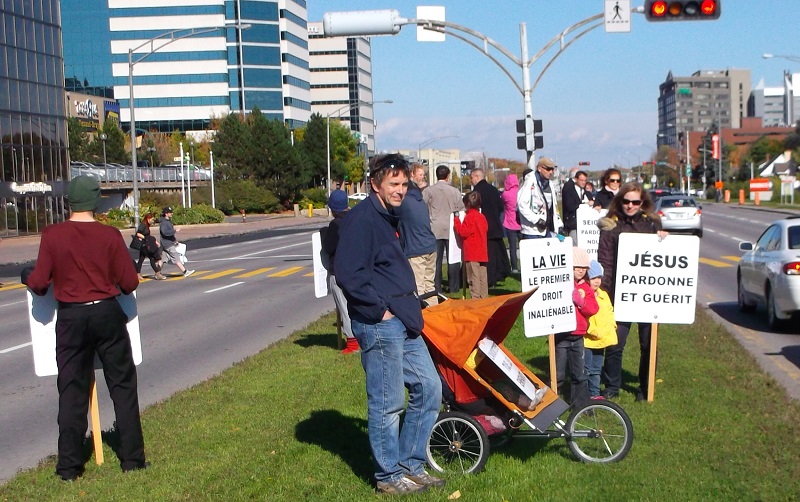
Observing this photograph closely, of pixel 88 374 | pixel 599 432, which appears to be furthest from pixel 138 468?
pixel 599 432

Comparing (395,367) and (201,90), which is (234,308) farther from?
(201,90)

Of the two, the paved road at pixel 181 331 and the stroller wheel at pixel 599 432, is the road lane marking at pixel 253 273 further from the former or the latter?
the stroller wheel at pixel 599 432

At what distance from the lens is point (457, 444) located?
6.37m

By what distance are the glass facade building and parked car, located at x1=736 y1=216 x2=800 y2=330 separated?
4460cm

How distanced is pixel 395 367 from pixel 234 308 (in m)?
12.5

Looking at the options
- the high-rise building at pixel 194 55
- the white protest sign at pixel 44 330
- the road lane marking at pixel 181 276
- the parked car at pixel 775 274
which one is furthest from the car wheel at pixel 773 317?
the high-rise building at pixel 194 55

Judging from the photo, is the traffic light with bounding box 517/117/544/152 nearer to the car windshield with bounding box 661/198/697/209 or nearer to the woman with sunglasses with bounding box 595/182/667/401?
the woman with sunglasses with bounding box 595/182/667/401

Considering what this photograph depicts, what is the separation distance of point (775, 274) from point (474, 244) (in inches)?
161

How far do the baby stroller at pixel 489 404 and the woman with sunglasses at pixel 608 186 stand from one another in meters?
7.59

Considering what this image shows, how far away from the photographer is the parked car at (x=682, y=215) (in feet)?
125

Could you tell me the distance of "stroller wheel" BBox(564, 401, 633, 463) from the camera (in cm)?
655

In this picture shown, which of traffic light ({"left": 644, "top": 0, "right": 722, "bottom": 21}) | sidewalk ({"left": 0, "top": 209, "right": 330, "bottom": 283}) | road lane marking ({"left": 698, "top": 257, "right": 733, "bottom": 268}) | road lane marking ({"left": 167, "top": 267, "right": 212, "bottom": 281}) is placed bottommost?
sidewalk ({"left": 0, "top": 209, "right": 330, "bottom": 283})

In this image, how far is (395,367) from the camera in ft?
19.0

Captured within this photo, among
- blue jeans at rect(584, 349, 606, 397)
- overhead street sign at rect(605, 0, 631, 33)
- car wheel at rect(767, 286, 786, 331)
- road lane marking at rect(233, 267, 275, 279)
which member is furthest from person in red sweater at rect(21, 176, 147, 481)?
road lane marking at rect(233, 267, 275, 279)
